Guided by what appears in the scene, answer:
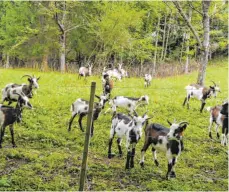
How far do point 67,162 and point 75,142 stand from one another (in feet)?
5.13

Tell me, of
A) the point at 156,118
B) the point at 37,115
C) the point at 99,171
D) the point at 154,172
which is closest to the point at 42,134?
the point at 37,115

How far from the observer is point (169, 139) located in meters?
7.22

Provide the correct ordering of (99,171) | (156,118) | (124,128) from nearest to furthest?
1. (99,171)
2. (124,128)
3. (156,118)

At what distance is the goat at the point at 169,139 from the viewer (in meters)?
7.09

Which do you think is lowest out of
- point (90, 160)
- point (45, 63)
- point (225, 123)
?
point (90, 160)

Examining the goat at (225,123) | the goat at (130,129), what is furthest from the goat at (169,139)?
the goat at (225,123)

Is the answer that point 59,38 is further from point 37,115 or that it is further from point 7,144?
point 7,144

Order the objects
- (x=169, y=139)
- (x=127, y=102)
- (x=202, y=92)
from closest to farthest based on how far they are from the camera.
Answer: (x=169, y=139) < (x=127, y=102) < (x=202, y=92)

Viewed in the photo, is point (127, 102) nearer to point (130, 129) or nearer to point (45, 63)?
point (130, 129)

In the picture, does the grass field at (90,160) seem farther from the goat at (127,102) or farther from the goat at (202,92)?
the goat at (202,92)

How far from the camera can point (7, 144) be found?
8.59 meters

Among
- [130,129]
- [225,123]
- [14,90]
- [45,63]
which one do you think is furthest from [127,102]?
[45,63]

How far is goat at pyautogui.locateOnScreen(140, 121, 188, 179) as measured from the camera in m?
7.09

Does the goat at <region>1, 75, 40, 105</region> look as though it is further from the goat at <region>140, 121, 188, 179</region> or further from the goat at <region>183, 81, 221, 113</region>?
the goat at <region>183, 81, 221, 113</region>
